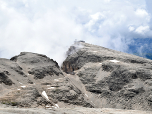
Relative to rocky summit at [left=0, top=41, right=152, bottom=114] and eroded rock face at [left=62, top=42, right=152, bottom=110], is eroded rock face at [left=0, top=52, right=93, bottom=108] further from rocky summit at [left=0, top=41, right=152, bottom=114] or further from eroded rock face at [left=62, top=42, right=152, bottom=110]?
eroded rock face at [left=62, top=42, right=152, bottom=110]

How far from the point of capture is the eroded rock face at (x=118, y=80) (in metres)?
59.8

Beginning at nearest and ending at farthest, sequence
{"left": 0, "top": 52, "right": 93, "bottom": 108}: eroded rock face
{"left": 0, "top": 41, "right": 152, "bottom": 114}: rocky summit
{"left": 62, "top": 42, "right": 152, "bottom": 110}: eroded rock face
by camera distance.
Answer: {"left": 0, "top": 52, "right": 93, "bottom": 108}: eroded rock face, {"left": 0, "top": 41, "right": 152, "bottom": 114}: rocky summit, {"left": 62, "top": 42, "right": 152, "bottom": 110}: eroded rock face

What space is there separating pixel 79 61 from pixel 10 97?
56.8 metres

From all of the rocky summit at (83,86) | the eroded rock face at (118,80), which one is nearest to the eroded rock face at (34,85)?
the rocky summit at (83,86)

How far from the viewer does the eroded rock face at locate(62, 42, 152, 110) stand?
5975 cm

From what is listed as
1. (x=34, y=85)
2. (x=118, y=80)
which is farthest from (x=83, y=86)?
(x=34, y=85)

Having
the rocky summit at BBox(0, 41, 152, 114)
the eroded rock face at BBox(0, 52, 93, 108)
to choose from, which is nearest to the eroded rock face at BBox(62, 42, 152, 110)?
the rocky summit at BBox(0, 41, 152, 114)

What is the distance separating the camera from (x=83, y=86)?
7356 centimetres

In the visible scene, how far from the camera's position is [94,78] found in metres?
75.0

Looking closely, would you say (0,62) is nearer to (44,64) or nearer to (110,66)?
(44,64)

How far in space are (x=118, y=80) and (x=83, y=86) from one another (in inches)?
645

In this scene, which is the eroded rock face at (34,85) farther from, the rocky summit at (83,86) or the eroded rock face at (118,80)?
the eroded rock face at (118,80)

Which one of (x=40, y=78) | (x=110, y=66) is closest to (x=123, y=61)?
(x=110, y=66)

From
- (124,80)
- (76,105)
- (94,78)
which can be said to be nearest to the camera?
(76,105)
